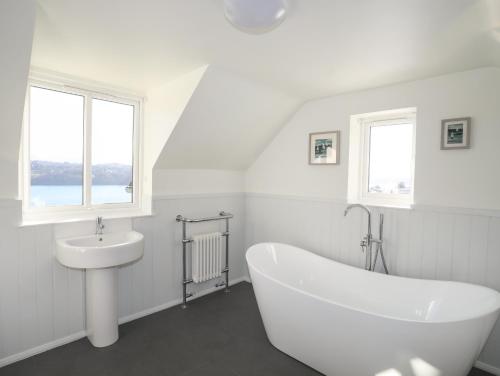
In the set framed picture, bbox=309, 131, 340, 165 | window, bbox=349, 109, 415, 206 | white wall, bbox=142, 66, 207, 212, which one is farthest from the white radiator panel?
window, bbox=349, 109, 415, 206

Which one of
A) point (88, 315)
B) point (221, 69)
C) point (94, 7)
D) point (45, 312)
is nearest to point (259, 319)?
point (88, 315)

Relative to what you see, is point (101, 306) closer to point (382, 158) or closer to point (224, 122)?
point (224, 122)

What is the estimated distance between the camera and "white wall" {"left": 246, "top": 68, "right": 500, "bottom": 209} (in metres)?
2.13

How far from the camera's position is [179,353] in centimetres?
226

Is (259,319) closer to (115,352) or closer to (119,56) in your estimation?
(115,352)

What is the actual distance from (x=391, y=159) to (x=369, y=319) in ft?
5.44

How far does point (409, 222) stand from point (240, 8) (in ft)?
6.98

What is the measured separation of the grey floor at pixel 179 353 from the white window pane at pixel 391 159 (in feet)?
5.07

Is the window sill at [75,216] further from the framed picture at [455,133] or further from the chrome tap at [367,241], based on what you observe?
the framed picture at [455,133]

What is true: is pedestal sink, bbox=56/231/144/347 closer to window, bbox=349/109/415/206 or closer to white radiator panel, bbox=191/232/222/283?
white radiator panel, bbox=191/232/222/283

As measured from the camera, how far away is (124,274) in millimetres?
2699

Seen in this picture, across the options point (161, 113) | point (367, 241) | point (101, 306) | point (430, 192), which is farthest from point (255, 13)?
point (101, 306)

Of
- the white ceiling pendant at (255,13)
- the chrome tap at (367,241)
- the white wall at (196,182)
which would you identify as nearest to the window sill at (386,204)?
the chrome tap at (367,241)

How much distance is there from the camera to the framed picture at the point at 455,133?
7.19 ft
